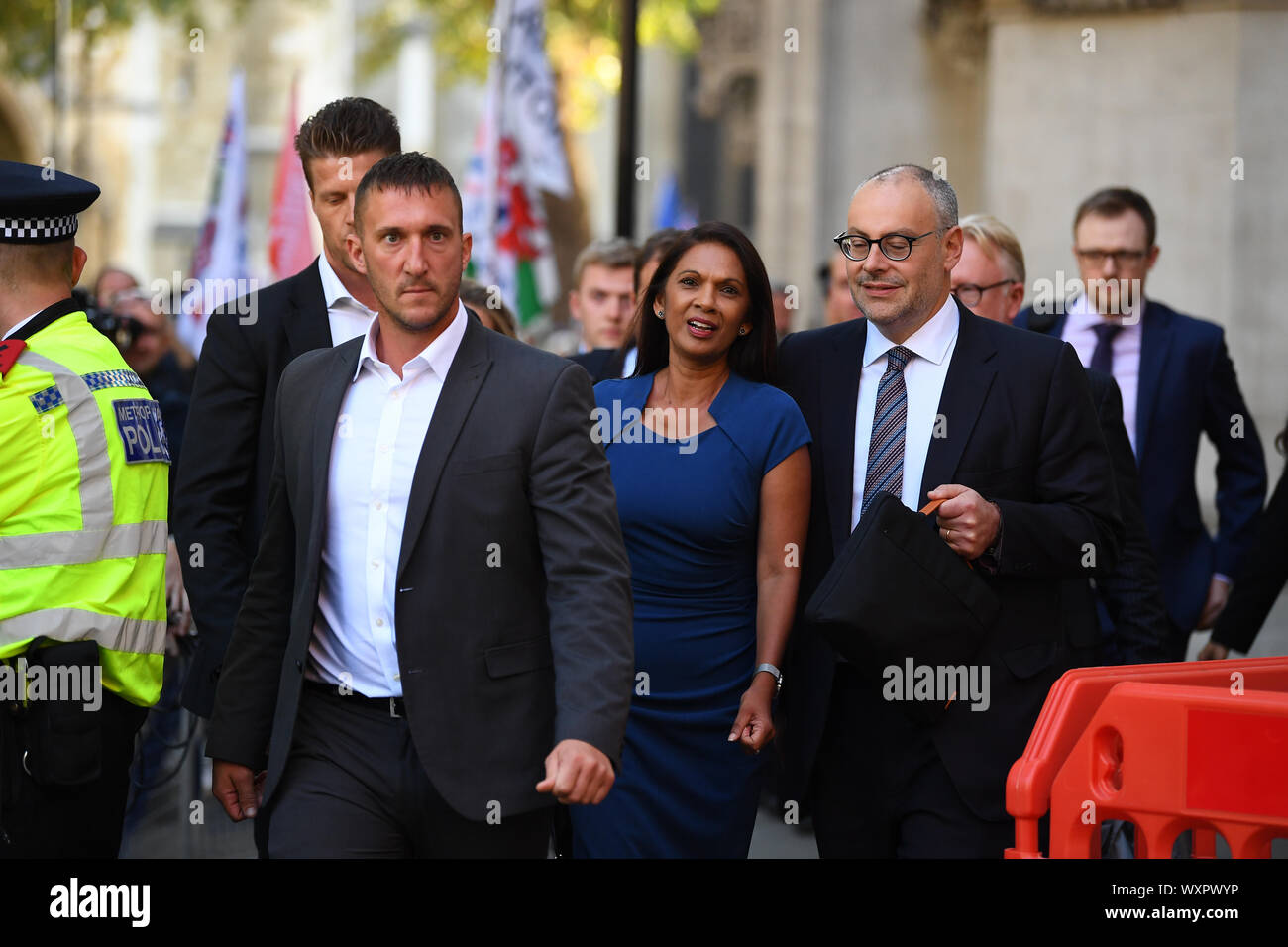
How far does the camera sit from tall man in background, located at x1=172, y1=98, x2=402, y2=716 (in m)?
4.78

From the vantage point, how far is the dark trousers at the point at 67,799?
162 inches

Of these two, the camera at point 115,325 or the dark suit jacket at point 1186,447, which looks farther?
the camera at point 115,325

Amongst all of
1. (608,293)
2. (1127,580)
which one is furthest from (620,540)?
(608,293)

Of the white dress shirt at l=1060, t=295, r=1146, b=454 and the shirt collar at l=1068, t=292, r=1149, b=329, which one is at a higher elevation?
the shirt collar at l=1068, t=292, r=1149, b=329

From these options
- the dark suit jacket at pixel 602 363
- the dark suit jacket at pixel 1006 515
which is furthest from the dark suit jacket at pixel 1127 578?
the dark suit jacket at pixel 602 363

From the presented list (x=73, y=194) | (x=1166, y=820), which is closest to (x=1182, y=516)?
(x=1166, y=820)

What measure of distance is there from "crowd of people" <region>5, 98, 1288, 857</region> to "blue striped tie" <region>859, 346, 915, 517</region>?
1 centimetres

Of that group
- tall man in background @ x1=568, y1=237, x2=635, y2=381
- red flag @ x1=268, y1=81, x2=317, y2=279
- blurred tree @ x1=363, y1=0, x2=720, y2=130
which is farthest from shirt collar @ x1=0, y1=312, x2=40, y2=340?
blurred tree @ x1=363, y1=0, x2=720, y2=130

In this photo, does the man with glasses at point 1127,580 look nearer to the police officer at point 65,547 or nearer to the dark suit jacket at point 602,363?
the dark suit jacket at point 602,363

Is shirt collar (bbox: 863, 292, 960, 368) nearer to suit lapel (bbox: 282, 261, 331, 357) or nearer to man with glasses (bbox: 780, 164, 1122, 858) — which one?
man with glasses (bbox: 780, 164, 1122, 858)

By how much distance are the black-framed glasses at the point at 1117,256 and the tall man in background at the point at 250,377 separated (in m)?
2.80

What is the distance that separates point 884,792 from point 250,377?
206 cm

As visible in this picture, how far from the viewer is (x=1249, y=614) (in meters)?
5.74
